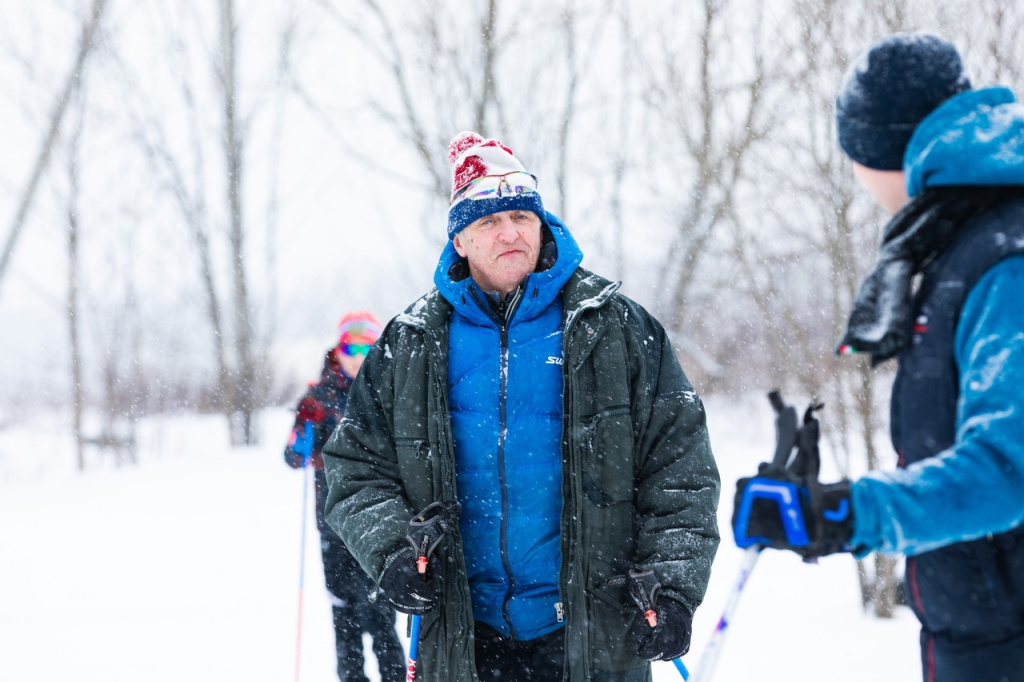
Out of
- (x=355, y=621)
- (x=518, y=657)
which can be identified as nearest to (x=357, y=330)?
(x=355, y=621)

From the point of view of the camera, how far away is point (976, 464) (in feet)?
3.69

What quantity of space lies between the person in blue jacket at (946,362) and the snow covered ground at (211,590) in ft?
11.1

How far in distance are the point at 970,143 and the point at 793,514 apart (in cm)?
66

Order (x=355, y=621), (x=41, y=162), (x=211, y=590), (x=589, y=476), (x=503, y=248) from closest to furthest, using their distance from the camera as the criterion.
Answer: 1. (x=589, y=476)
2. (x=503, y=248)
3. (x=355, y=621)
4. (x=41, y=162)
5. (x=211, y=590)

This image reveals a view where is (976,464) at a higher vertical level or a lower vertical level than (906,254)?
lower

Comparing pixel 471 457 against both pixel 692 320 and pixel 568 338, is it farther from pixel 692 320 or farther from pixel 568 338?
pixel 692 320

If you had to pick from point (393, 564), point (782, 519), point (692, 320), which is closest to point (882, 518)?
point (782, 519)

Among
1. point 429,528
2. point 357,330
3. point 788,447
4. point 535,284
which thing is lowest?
point 429,528

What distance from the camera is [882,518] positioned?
46.9 inches

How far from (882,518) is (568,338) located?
108 centimetres

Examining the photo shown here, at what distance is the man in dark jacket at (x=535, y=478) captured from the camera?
6.69 feet

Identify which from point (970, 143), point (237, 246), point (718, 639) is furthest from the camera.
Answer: point (237, 246)

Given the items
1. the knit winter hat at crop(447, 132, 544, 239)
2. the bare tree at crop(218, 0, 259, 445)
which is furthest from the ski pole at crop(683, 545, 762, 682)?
the bare tree at crop(218, 0, 259, 445)

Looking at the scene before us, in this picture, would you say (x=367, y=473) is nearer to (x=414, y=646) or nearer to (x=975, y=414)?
(x=414, y=646)
